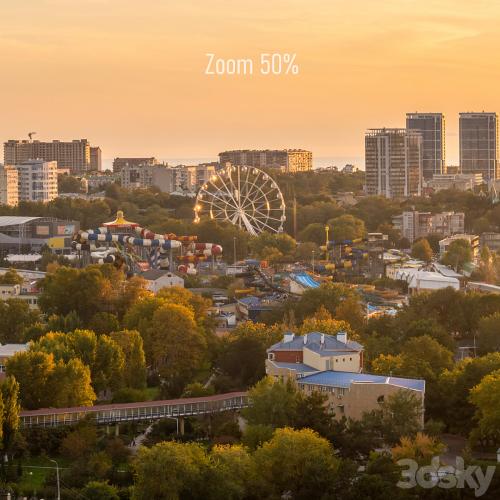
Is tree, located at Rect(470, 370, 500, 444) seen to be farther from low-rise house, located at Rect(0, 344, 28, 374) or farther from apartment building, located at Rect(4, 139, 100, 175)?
apartment building, located at Rect(4, 139, 100, 175)

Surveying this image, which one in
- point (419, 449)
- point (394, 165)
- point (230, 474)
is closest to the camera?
point (230, 474)

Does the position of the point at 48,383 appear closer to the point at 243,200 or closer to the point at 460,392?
the point at 460,392

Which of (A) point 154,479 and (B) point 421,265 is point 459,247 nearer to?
(B) point 421,265

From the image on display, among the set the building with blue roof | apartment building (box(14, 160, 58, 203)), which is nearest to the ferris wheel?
apartment building (box(14, 160, 58, 203))

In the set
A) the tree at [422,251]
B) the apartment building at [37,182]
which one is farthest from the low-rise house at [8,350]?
the apartment building at [37,182]

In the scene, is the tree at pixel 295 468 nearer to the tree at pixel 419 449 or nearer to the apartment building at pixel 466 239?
the tree at pixel 419 449

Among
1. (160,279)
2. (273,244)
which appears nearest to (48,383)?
(160,279)

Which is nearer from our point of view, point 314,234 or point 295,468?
point 295,468
